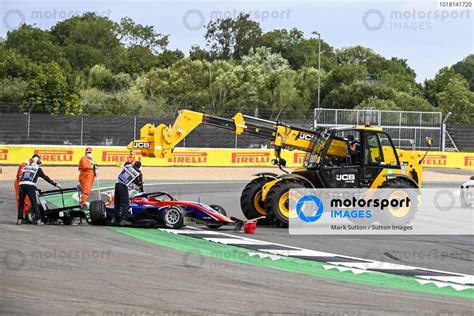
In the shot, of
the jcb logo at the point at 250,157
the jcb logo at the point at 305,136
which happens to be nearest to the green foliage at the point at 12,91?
the jcb logo at the point at 250,157

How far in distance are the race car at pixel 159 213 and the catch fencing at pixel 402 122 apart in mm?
28098

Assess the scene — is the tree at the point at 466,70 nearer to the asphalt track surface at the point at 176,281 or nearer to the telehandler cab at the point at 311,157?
the telehandler cab at the point at 311,157

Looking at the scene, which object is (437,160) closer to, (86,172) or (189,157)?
(189,157)

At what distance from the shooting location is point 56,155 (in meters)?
37.6

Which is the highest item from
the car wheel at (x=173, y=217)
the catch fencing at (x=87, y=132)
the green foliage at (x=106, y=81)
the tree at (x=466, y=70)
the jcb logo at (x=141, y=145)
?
the tree at (x=466, y=70)

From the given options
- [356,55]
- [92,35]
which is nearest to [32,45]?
[92,35]

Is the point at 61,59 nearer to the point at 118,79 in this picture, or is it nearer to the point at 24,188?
the point at 118,79

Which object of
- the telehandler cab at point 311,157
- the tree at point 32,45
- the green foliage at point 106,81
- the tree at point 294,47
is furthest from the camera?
the tree at point 294,47

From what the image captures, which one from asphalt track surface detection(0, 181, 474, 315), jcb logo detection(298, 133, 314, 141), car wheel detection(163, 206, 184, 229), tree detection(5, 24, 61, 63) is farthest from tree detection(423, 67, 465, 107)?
asphalt track surface detection(0, 181, 474, 315)

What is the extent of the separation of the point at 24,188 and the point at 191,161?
23.0 meters

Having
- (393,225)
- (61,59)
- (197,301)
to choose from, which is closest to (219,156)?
(393,225)

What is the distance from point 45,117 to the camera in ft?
130

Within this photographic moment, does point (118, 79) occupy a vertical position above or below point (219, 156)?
above

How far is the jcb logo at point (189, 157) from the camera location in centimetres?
3922
